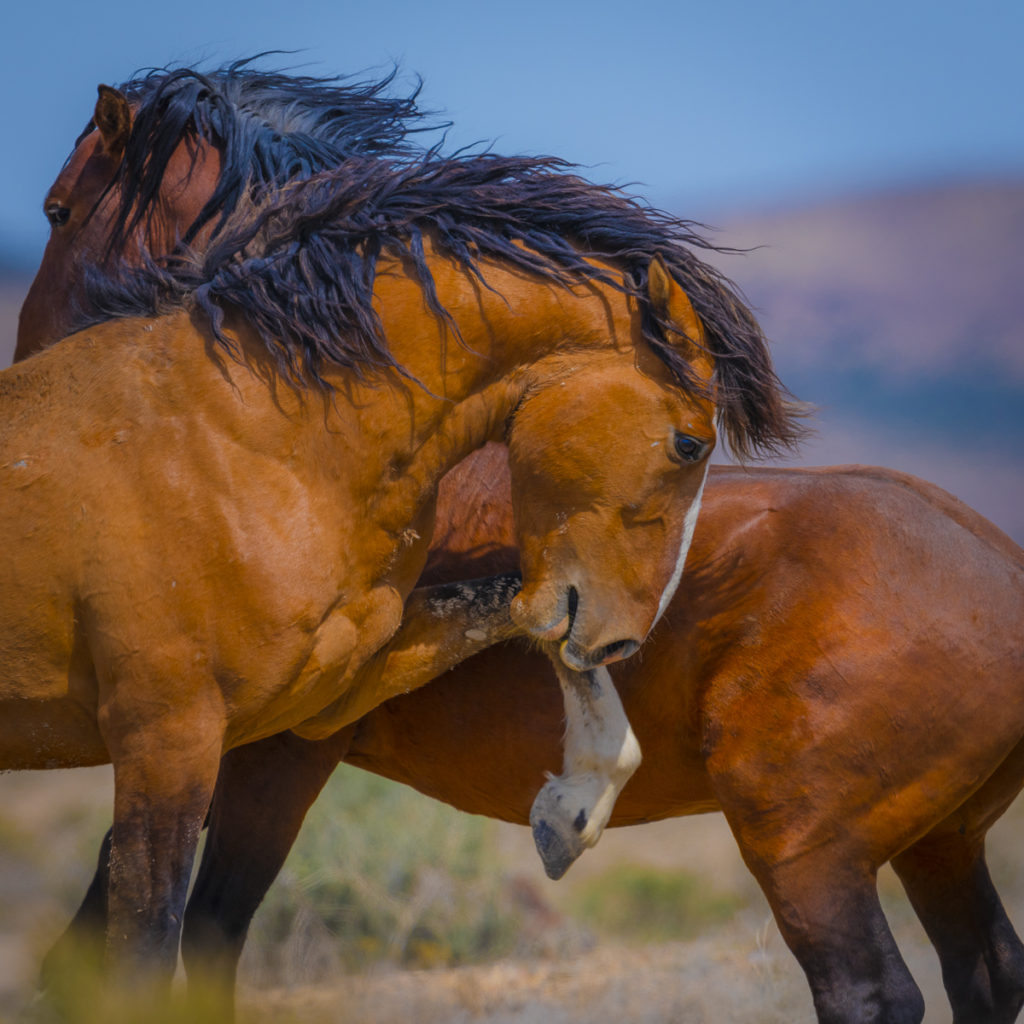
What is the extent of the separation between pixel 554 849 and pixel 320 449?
134 cm

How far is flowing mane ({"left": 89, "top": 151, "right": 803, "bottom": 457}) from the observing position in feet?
9.71

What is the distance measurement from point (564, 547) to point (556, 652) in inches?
15.2

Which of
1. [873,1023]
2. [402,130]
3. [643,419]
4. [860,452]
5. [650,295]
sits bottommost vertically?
[860,452]

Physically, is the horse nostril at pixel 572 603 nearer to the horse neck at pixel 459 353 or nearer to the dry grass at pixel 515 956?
the horse neck at pixel 459 353

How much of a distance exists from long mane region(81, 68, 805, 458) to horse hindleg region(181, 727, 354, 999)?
1.51m

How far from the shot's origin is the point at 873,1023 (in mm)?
3191

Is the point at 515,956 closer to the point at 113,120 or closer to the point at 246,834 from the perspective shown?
the point at 246,834

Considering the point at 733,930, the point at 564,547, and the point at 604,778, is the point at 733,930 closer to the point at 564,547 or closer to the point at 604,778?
the point at 604,778

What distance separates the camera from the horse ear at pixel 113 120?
3580 mm

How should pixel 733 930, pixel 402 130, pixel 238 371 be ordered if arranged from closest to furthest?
pixel 238 371 < pixel 402 130 < pixel 733 930

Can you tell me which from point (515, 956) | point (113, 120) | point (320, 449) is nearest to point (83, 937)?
point (320, 449)

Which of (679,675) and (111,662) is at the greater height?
(111,662)

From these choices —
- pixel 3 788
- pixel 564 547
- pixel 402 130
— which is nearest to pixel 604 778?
pixel 564 547

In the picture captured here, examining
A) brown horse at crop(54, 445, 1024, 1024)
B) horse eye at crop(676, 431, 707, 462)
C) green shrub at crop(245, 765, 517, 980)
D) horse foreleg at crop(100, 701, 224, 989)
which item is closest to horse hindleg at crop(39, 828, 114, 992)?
brown horse at crop(54, 445, 1024, 1024)
